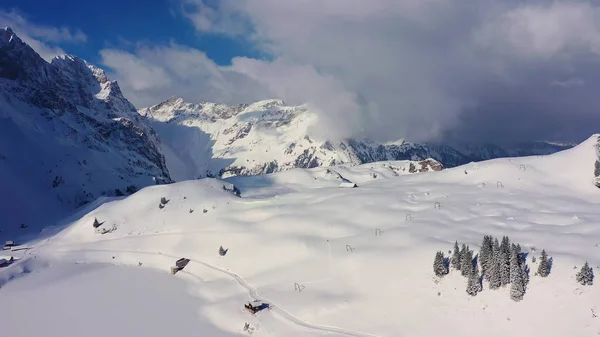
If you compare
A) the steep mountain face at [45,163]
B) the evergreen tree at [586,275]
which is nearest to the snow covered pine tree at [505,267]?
the evergreen tree at [586,275]

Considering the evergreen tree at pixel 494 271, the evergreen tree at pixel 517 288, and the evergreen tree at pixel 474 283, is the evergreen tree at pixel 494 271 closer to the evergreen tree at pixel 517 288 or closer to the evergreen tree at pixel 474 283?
the evergreen tree at pixel 474 283

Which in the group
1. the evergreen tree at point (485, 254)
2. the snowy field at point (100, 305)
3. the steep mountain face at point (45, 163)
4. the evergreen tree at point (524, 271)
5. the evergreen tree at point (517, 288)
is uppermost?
the steep mountain face at point (45, 163)

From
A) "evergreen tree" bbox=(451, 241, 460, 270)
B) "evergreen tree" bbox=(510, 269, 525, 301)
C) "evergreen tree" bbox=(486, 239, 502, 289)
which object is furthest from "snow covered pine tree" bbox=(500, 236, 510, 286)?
"evergreen tree" bbox=(451, 241, 460, 270)

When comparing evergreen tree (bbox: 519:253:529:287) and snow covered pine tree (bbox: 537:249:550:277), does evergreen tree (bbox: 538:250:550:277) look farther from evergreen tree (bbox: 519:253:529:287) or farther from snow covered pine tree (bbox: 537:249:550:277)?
evergreen tree (bbox: 519:253:529:287)

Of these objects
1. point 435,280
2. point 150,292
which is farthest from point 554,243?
point 150,292

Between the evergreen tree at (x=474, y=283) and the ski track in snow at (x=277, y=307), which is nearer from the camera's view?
the ski track in snow at (x=277, y=307)

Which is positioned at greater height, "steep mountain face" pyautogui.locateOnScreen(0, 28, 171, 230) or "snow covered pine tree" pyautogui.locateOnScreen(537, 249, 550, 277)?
"steep mountain face" pyautogui.locateOnScreen(0, 28, 171, 230)
